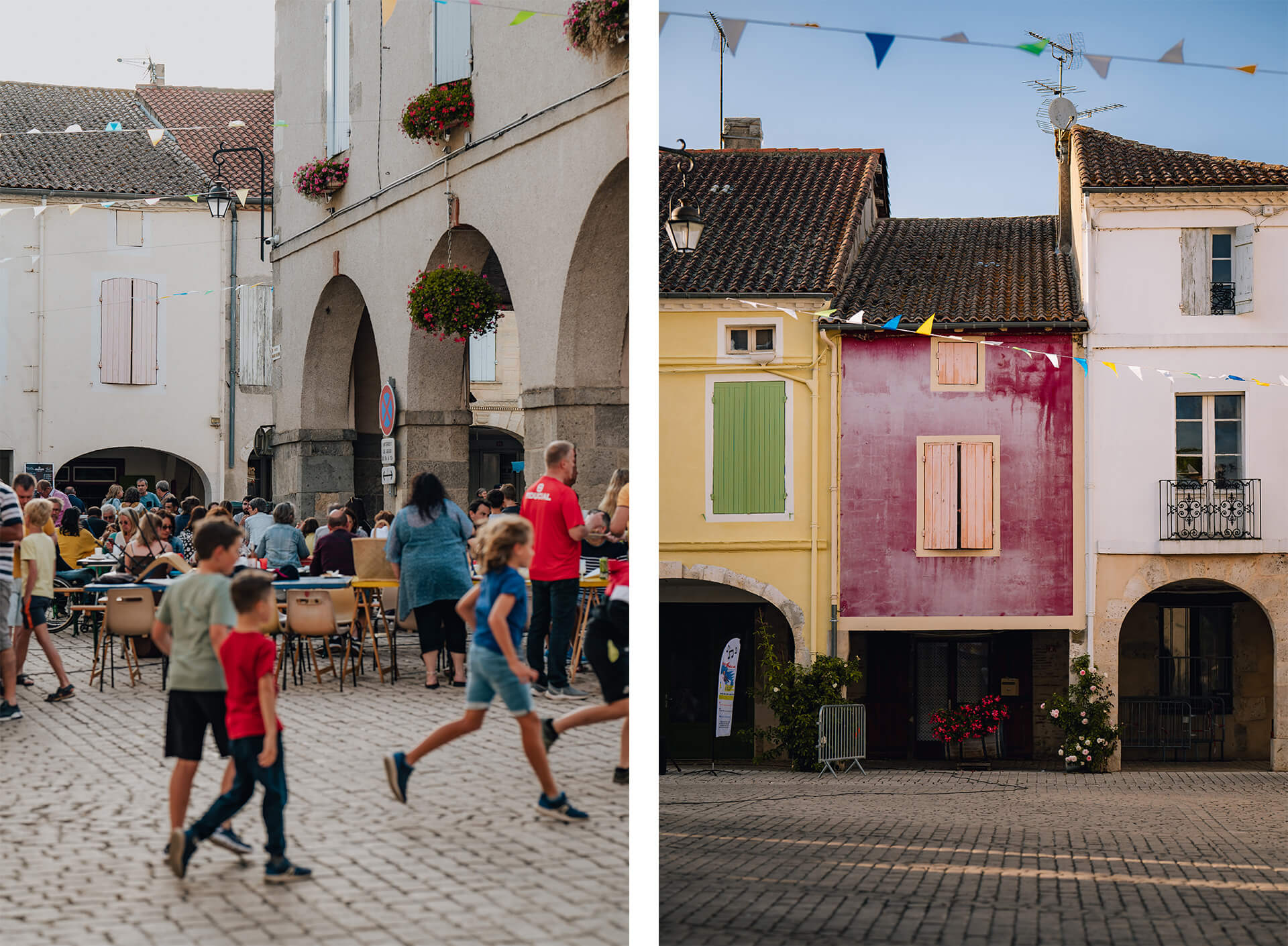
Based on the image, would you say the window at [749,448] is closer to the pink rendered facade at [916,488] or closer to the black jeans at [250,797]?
the pink rendered facade at [916,488]

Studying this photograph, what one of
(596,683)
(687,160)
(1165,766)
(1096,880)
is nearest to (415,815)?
(596,683)

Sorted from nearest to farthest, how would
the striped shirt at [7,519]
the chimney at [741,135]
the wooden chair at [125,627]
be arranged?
the wooden chair at [125,627] → the striped shirt at [7,519] → the chimney at [741,135]

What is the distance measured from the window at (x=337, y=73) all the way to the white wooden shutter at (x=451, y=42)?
27 centimetres

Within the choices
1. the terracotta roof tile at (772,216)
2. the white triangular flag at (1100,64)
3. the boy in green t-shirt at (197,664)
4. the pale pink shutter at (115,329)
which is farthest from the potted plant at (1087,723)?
the pale pink shutter at (115,329)

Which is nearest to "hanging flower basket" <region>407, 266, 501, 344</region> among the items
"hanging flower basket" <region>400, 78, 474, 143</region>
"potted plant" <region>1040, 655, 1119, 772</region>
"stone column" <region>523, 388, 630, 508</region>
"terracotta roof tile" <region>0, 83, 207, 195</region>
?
"stone column" <region>523, 388, 630, 508</region>

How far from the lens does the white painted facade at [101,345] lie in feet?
13.0

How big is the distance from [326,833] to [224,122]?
2293 mm

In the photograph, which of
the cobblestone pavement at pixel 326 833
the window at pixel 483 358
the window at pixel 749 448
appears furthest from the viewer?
the window at pixel 749 448

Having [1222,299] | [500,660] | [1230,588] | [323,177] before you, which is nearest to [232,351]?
[323,177]

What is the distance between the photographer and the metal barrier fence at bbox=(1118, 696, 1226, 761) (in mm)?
5562

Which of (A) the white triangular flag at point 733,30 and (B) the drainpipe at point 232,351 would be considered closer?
(B) the drainpipe at point 232,351

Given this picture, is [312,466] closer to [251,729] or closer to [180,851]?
[251,729]

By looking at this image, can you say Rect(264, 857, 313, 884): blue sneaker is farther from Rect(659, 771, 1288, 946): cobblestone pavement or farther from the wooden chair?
Rect(659, 771, 1288, 946): cobblestone pavement

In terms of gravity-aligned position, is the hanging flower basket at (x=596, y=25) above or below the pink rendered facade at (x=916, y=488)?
above
